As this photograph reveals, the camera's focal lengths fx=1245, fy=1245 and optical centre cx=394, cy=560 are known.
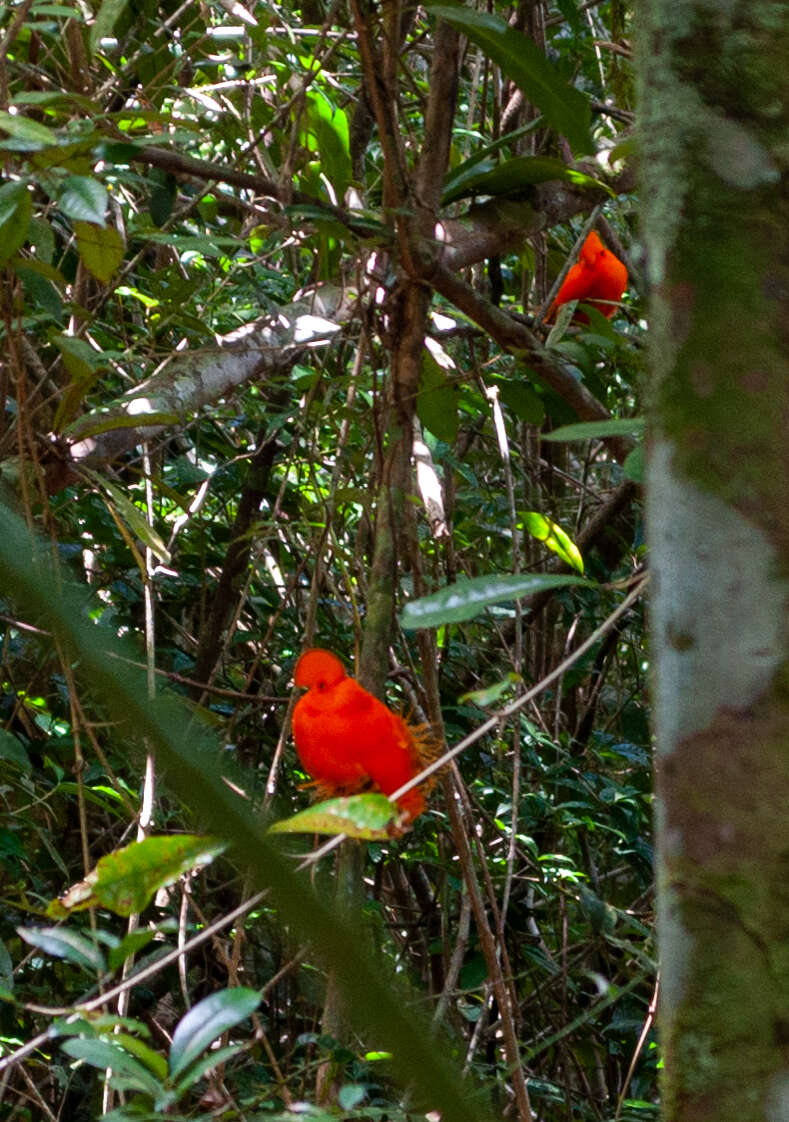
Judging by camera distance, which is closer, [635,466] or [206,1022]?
[206,1022]

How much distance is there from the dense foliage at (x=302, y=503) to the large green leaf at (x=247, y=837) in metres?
0.32

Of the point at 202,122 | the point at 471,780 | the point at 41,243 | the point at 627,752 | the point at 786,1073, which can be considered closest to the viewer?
the point at 786,1073

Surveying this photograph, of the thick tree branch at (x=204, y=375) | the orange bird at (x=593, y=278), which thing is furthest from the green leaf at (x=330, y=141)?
the orange bird at (x=593, y=278)

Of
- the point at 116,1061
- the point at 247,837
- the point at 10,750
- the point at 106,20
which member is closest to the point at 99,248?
the point at 106,20

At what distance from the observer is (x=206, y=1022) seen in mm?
583

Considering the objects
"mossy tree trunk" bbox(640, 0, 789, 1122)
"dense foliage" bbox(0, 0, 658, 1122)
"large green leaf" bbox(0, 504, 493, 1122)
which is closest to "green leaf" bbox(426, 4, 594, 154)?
"dense foliage" bbox(0, 0, 658, 1122)

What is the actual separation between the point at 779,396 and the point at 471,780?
69.8 inches

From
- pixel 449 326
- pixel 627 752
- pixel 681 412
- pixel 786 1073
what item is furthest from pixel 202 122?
pixel 786 1073

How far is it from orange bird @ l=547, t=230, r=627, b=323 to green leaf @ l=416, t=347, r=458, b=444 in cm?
36

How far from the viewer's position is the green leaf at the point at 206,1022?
0.57 metres

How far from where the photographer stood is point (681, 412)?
0.41 metres

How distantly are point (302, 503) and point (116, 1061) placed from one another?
129 cm

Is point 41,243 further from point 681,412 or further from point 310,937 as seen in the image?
point 310,937

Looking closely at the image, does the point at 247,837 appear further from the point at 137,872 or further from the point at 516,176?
the point at 516,176
